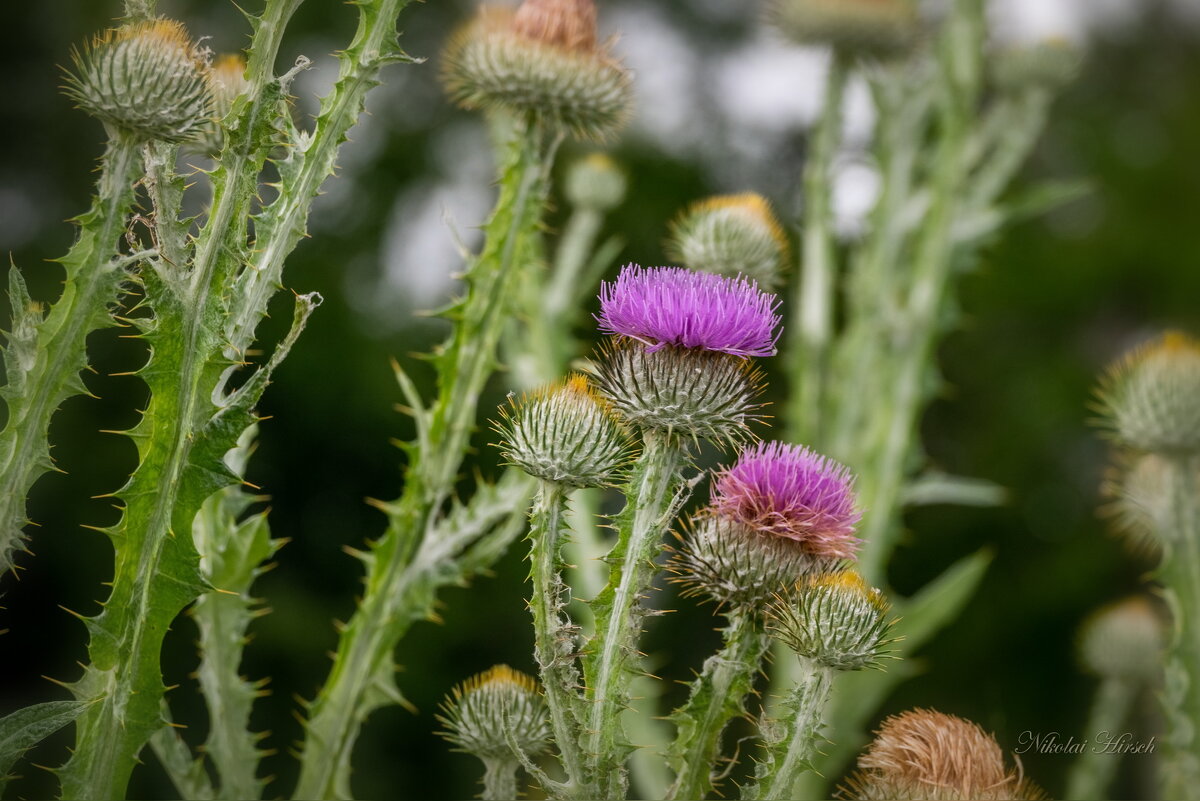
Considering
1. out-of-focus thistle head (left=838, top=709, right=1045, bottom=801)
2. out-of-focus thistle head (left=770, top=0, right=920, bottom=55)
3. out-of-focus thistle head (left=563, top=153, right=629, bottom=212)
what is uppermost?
out-of-focus thistle head (left=770, top=0, right=920, bottom=55)

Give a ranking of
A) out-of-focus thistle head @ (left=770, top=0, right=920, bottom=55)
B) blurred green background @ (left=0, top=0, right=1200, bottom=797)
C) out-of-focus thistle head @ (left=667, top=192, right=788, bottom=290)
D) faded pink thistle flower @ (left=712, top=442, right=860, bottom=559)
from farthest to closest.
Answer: blurred green background @ (left=0, top=0, right=1200, bottom=797) < out-of-focus thistle head @ (left=770, top=0, right=920, bottom=55) < out-of-focus thistle head @ (left=667, top=192, right=788, bottom=290) < faded pink thistle flower @ (left=712, top=442, right=860, bottom=559)

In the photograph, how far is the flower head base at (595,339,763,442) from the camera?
2.15 m

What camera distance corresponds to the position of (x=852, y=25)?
5.29 meters

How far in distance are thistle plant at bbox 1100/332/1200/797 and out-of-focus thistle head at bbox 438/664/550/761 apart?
1950mm

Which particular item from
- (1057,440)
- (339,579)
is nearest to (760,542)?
(339,579)

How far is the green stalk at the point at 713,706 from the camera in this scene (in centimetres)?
224

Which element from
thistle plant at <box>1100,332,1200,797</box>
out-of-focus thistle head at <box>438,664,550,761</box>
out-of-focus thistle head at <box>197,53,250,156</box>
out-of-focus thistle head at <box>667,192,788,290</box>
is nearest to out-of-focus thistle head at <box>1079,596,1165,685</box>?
thistle plant at <box>1100,332,1200,797</box>

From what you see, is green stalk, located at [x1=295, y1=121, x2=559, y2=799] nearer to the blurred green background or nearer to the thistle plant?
the thistle plant

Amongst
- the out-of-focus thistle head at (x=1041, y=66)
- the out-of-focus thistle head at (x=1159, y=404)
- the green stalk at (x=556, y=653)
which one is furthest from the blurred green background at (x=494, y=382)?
the green stalk at (x=556, y=653)

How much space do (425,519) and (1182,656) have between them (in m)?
2.21

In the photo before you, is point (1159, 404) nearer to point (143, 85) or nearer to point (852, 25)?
point (852, 25)

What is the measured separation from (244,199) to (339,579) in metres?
7.67

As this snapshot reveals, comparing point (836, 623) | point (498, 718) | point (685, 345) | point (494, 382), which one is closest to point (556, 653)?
point (498, 718)

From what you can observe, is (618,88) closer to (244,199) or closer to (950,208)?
(244,199)
